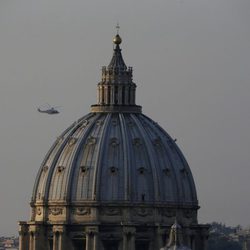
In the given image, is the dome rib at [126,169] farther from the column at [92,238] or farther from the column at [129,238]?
the column at [92,238]

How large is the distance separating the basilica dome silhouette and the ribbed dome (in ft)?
0.17

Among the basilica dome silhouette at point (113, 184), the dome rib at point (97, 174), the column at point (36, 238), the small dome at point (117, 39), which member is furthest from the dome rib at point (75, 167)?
the small dome at point (117, 39)

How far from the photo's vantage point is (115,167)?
101m

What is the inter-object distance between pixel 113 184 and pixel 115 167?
4.05 ft

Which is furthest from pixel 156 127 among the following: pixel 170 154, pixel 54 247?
pixel 54 247

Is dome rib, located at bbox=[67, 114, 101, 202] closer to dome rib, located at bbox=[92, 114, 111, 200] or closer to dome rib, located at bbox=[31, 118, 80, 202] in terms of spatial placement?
dome rib, located at bbox=[92, 114, 111, 200]

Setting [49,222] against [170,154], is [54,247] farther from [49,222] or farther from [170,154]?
[170,154]

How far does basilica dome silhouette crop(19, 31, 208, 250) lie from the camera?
101m

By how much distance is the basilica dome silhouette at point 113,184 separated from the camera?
101188 mm

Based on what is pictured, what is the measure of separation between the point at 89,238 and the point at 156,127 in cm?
772

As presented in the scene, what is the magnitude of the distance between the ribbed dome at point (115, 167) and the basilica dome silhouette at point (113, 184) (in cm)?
5

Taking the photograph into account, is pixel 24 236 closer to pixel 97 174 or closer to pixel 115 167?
pixel 97 174

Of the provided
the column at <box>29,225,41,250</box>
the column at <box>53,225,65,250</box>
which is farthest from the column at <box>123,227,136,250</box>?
the column at <box>29,225,41,250</box>

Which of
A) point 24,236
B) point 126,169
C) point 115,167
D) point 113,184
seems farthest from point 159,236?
point 24,236
